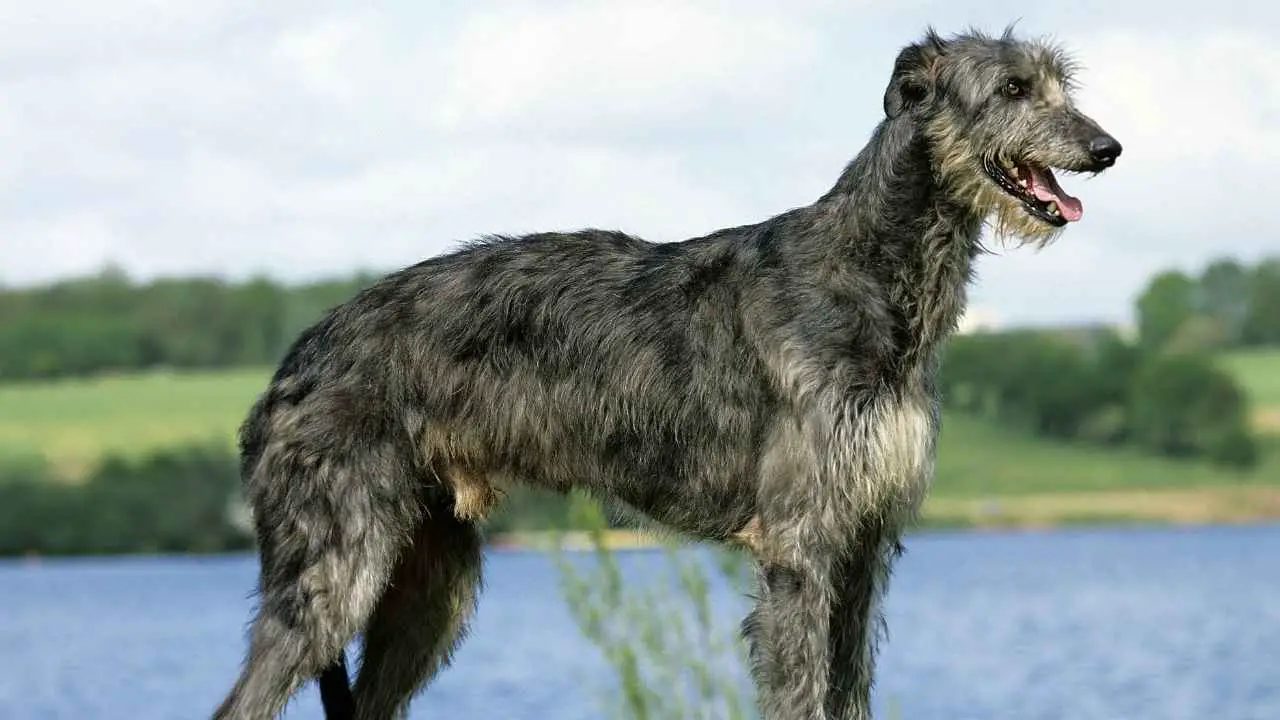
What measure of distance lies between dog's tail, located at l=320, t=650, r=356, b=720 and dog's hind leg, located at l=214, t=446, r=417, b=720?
7cm

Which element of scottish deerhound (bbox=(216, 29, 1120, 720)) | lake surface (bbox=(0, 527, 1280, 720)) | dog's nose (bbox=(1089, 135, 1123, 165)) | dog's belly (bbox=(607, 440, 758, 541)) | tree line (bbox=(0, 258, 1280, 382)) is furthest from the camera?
tree line (bbox=(0, 258, 1280, 382))

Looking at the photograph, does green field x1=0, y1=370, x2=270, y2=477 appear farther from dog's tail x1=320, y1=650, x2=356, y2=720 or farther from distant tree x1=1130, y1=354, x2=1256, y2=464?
dog's tail x1=320, y1=650, x2=356, y2=720

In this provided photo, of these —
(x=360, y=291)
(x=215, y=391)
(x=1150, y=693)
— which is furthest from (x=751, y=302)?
(x=215, y=391)

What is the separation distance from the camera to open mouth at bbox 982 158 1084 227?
630cm

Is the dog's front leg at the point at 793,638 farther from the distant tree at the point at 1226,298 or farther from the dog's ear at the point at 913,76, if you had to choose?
the distant tree at the point at 1226,298

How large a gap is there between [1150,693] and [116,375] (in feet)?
199

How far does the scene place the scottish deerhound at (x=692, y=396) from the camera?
6.36 m

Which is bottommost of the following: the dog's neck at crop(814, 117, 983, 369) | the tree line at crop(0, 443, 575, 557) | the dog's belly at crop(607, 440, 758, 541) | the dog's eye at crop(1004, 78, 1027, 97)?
the tree line at crop(0, 443, 575, 557)

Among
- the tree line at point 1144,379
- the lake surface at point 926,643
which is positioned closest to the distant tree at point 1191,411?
the tree line at point 1144,379

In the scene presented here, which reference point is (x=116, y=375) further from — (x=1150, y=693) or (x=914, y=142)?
(x=914, y=142)

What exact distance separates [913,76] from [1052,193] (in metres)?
0.65

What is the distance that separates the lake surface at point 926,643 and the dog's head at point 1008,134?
2.09 m

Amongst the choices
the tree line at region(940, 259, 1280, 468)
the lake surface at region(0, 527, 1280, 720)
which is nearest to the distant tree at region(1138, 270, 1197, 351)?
the tree line at region(940, 259, 1280, 468)

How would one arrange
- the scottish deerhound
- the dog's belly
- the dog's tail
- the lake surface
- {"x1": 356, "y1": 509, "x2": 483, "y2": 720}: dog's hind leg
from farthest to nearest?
the lake surface < {"x1": 356, "y1": 509, "x2": 483, "y2": 720}: dog's hind leg < the dog's tail < the dog's belly < the scottish deerhound
